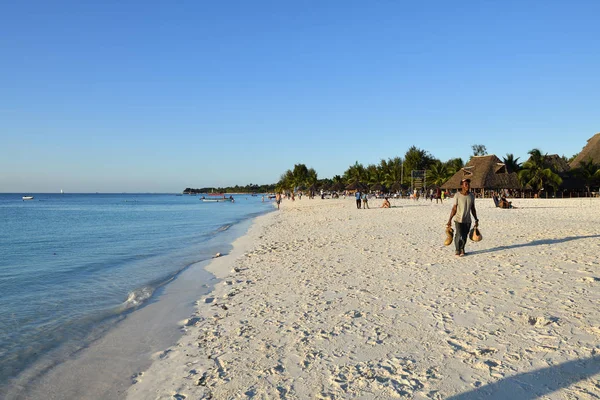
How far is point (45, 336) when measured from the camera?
18.4 ft

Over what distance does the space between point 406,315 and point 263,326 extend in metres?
1.87

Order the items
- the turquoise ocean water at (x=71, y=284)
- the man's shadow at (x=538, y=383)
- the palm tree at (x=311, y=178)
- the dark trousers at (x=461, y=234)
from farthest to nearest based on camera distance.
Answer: the palm tree at (x=311, y=178)
the dark trousers at (x=461, y=234)
the turquoise ocean water at (x=71, y=284)
the man's shadow at (x=538, y=383)

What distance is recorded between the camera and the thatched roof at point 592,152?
158ft

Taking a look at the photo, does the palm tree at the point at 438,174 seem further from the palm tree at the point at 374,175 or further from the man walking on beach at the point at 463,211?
the man walking on beach at the point at 463,211

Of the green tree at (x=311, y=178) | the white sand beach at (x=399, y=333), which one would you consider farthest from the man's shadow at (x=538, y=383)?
the green tree at (x=311, y=178)

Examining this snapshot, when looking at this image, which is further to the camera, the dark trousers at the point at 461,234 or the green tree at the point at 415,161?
the green tree at the point at 415,161

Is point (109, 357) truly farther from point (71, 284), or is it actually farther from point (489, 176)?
point (489, 176)

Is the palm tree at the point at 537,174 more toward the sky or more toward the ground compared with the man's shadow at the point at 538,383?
more toward the sky

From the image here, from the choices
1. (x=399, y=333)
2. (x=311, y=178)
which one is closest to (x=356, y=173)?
(x=311, y=178)

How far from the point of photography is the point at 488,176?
43.8 m

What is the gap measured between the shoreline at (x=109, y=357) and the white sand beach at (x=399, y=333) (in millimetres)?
265

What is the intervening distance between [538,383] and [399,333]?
1.51 meters

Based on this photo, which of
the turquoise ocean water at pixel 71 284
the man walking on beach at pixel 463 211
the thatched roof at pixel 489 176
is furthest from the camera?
the thatched roof at pixel 489 176

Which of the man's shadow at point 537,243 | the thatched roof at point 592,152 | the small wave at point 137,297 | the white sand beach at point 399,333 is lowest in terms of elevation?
the small wave at point 137,297
